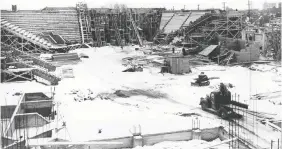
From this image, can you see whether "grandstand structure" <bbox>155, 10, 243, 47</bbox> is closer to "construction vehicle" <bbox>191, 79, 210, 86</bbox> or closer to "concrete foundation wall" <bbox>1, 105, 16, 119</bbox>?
"construction vehicle" <bbox>191, 79, 210, 86</bbox>

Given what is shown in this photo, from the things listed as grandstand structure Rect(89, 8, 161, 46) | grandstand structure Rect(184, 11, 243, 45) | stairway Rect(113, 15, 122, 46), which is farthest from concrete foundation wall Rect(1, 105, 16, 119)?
stairway Rect(113, 15, 122, 46)

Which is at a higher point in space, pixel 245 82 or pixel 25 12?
pixel 25 12

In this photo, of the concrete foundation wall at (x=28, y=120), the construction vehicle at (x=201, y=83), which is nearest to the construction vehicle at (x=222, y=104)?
the construction vehicle at (x=201, y=83)

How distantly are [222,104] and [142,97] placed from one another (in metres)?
6.16

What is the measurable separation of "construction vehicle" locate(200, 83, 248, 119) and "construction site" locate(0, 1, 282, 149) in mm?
53

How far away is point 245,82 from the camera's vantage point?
25703mm

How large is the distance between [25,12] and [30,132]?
42406mm

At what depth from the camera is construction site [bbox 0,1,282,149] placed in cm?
1461


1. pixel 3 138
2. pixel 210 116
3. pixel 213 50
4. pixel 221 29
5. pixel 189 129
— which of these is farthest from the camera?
pixel 221 29

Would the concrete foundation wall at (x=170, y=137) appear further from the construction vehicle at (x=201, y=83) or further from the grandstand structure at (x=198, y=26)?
the grandstand structure at (x=198, y=26)

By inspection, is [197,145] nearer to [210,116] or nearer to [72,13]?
[210,116]

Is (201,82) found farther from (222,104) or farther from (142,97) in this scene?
(222,104)

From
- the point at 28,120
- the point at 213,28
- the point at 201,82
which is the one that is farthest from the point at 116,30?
the point at 28,120

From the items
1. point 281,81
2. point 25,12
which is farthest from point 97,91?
point 25,12
